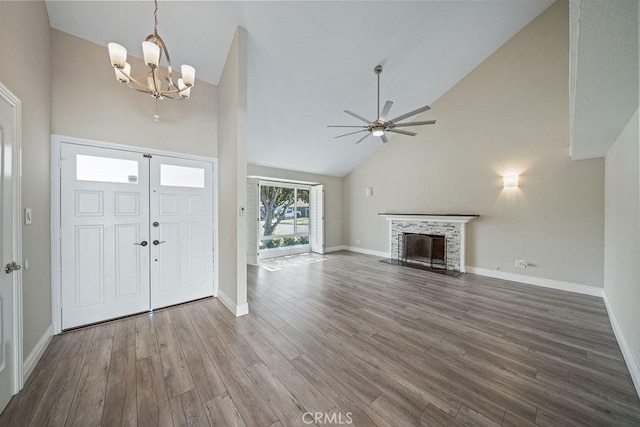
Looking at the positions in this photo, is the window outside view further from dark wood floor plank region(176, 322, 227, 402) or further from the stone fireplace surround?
dark wood floor plank region(176, 322, 227, 402)

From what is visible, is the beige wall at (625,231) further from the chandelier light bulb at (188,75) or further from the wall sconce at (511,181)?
the chandelier light bulb at (188,75)

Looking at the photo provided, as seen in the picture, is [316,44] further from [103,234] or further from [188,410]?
[188,410]

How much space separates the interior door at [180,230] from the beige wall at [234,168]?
0.36 meters

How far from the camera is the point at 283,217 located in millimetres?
7195

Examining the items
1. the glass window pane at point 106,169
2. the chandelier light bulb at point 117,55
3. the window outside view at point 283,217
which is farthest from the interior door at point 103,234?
the window outside view at point 283,217

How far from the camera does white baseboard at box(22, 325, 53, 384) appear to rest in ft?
6.09

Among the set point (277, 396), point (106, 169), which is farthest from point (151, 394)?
A: point (106, 169)

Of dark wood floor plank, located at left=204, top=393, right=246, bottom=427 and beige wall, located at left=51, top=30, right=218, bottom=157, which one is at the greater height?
beige wall, located at left=51, top=30, right=218, bottom=157

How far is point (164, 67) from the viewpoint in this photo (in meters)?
3.18

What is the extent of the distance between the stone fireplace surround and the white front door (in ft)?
20.1

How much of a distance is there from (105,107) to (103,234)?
1561 millimetres

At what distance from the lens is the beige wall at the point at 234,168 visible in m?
2.94

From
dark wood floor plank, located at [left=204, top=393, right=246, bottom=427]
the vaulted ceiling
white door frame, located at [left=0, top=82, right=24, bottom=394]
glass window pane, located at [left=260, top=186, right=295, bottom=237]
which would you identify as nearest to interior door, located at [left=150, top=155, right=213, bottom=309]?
white door frame, located at [left=0, top=82, right=24, bottom=394]

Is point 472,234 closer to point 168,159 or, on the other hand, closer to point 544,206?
point 544,206
